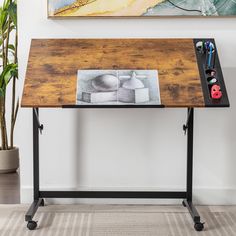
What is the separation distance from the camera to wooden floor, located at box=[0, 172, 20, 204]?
4.45 m

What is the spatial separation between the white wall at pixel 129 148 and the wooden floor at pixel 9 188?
187 mm

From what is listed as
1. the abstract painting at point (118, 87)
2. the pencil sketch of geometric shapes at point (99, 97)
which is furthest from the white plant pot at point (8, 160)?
the pencil sketch of geometric shapes at point (99, 97)

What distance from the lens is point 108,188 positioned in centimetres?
432

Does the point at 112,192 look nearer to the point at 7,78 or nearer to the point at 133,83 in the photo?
the point at 133,83

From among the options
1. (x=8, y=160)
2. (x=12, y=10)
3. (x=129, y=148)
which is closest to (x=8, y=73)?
(x=12, y=10)

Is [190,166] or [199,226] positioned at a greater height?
[190,166]

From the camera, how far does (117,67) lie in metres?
3.84

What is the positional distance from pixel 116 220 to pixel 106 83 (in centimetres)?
89

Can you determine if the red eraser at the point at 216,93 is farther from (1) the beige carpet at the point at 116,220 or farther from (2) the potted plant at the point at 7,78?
(2) the potted plant at the point at 7,78

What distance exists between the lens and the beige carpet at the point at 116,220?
145 inches

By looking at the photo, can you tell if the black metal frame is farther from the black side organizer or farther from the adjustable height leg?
the black side organizer

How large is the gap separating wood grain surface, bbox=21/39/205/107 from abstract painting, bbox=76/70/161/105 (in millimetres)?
45

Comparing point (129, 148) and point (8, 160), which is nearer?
point (129, 148)

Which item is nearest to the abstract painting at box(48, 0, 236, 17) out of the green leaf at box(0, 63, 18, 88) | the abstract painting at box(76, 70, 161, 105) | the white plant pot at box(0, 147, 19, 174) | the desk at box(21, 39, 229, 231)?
the desk at box(21, 39, 229, 231)
